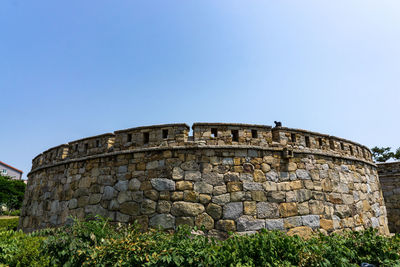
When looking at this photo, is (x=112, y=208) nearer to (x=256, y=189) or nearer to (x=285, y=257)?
(x=256, y=189)

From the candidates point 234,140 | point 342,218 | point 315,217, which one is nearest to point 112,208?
point 234,140

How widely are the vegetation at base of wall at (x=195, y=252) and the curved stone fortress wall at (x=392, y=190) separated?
8.45 m

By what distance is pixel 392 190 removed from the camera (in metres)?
10.9

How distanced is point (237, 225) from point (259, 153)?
194 cm

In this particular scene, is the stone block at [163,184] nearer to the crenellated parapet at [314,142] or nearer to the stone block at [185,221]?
the stone block at [185,221]

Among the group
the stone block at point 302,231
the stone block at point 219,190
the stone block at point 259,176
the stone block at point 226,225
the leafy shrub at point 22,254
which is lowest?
the leafy shrub at point 22,254

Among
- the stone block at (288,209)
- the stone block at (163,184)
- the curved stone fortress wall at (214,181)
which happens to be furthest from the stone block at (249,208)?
the stone block at (163,184)

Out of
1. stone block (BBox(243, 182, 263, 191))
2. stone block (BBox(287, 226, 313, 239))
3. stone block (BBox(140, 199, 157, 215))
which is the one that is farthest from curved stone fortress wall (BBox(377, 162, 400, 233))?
stone block (BBox(140, 199, 157, 215))

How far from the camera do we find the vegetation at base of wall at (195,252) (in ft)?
11.5

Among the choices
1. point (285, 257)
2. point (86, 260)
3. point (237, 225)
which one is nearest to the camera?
point (285, 257)

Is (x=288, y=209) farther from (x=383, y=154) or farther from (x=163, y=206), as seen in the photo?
(x=383, y=154)

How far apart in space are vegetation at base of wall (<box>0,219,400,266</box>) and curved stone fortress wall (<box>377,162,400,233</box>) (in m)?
8.45

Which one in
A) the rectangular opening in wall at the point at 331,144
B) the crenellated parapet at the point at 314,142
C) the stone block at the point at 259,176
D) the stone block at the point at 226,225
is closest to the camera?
the stone block at the point at 226,225

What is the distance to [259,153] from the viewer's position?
618 cm
